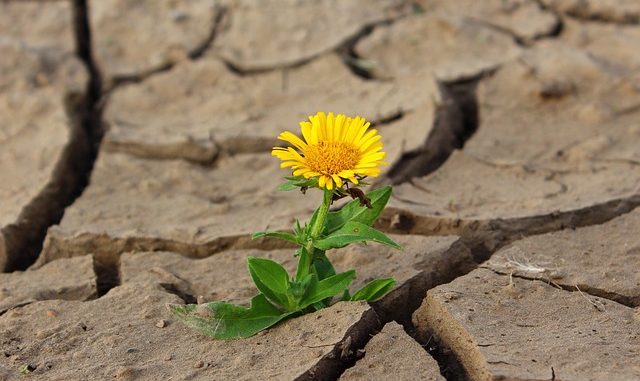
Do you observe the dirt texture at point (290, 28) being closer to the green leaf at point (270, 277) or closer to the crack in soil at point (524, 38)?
the crack in soil at point (524, 38)

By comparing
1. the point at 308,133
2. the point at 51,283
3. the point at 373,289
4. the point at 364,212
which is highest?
the point at 308,133

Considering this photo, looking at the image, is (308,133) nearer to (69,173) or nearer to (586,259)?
(586,259)

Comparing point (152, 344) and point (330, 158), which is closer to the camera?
point (330, 158)

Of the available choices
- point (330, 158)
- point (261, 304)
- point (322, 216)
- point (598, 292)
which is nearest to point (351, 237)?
point (322, 216)

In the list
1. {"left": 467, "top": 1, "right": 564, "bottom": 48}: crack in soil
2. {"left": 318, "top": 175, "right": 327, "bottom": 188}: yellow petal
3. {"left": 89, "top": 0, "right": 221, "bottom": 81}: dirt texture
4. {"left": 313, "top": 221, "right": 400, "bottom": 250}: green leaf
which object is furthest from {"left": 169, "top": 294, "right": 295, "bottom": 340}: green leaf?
{"left": 467, "top": 1, "right": 564, "bottom": 48}: crack in soil

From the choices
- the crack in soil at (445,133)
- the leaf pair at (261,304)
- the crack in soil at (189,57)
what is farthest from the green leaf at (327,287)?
the crack in soil at (189,57)

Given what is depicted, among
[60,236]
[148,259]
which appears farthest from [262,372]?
[60,236]
